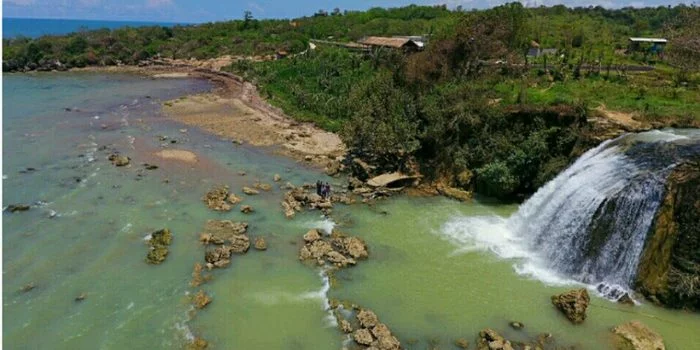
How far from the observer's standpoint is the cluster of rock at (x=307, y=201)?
3291cm

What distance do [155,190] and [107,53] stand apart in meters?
85.2

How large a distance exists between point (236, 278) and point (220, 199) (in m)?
9.84

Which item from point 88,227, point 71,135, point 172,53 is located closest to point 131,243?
point 88,227

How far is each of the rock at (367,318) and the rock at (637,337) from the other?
944 centimetres

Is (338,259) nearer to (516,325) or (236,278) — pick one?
(236,278)

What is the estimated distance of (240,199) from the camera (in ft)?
114

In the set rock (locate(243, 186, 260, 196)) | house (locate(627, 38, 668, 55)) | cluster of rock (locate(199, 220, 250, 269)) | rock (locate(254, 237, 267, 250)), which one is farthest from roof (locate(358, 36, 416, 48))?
rock (locate(254, 237, 267, 250))

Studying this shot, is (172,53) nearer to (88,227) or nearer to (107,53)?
(107,53)

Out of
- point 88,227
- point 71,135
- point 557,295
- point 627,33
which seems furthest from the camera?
point 627,33

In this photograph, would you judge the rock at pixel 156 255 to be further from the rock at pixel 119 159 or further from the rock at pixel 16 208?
the rock at pixel 119 159

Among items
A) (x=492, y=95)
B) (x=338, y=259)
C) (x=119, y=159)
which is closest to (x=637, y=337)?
(x=338, y=259)

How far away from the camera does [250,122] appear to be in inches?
2226

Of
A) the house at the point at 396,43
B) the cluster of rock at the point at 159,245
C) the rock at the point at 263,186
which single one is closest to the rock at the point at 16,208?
the cluster of rock at the point at 159,245

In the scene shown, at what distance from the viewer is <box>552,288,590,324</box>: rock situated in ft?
71.4
